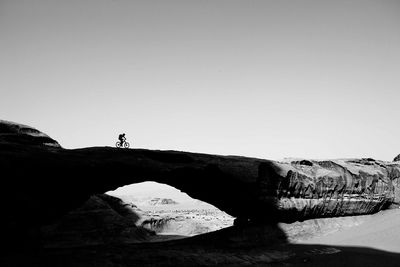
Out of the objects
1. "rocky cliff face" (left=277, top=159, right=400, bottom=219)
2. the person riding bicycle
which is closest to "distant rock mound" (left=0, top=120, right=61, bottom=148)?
the person riding bicycle

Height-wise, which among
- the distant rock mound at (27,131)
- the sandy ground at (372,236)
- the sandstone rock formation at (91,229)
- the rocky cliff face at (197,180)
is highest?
the distant rock mound at (27,131)

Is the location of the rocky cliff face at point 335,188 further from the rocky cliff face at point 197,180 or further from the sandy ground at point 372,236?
the sandy ground at point 372,236

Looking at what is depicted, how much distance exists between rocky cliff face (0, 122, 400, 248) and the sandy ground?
1.17 metres

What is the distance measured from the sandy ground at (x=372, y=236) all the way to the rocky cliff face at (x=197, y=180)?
45.9 inches

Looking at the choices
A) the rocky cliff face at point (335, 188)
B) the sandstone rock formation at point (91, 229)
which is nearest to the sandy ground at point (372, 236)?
the rocky cliff face at point (335, 188)

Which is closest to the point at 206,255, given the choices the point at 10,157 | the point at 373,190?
the point at 10,157

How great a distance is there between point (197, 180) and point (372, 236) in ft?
26.1

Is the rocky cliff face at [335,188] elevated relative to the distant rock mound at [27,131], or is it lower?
lower

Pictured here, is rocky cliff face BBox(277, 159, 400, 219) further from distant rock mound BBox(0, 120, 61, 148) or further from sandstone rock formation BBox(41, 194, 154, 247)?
distant rock mound BBox(0, 120, 61, 148)

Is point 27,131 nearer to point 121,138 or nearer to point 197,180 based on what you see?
point 121,138

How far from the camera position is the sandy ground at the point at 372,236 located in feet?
41.8

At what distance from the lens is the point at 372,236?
13.8 metres

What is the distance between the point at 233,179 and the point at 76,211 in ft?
35.3

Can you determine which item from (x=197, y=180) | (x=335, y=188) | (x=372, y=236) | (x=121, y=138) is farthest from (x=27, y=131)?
(x=372, y=236)
